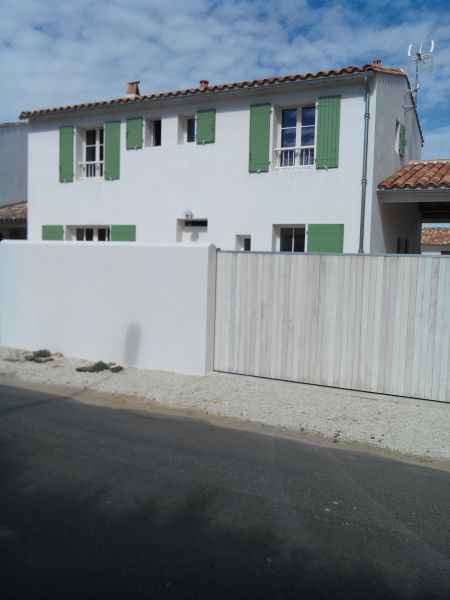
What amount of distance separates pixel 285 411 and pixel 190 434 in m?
1.46

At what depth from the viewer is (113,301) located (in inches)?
368

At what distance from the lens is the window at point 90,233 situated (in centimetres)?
1502

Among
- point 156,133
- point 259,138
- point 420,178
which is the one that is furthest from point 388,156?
point 156,133

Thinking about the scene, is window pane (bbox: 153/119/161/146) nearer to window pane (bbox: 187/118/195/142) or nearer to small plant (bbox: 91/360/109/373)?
window pane (bbox: 187/118/195/142)

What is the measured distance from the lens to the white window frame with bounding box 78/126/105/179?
15.0 metres

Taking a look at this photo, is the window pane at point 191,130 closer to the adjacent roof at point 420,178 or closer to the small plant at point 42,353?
the adjacent roof at point 420,178

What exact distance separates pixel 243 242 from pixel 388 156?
4028mm

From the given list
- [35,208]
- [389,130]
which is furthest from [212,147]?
[35,208]

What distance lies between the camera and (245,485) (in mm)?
4582

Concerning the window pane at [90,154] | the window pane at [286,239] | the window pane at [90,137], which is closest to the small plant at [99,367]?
the window pane at [286,239]

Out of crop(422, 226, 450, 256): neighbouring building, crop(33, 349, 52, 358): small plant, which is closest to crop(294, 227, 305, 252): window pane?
crop(33, 349, 52, 358): small plant

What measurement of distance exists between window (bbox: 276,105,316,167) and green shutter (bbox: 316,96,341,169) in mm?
362

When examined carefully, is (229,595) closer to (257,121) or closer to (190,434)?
(190,434)

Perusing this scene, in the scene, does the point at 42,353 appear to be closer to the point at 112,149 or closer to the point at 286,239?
the point at 286,239
